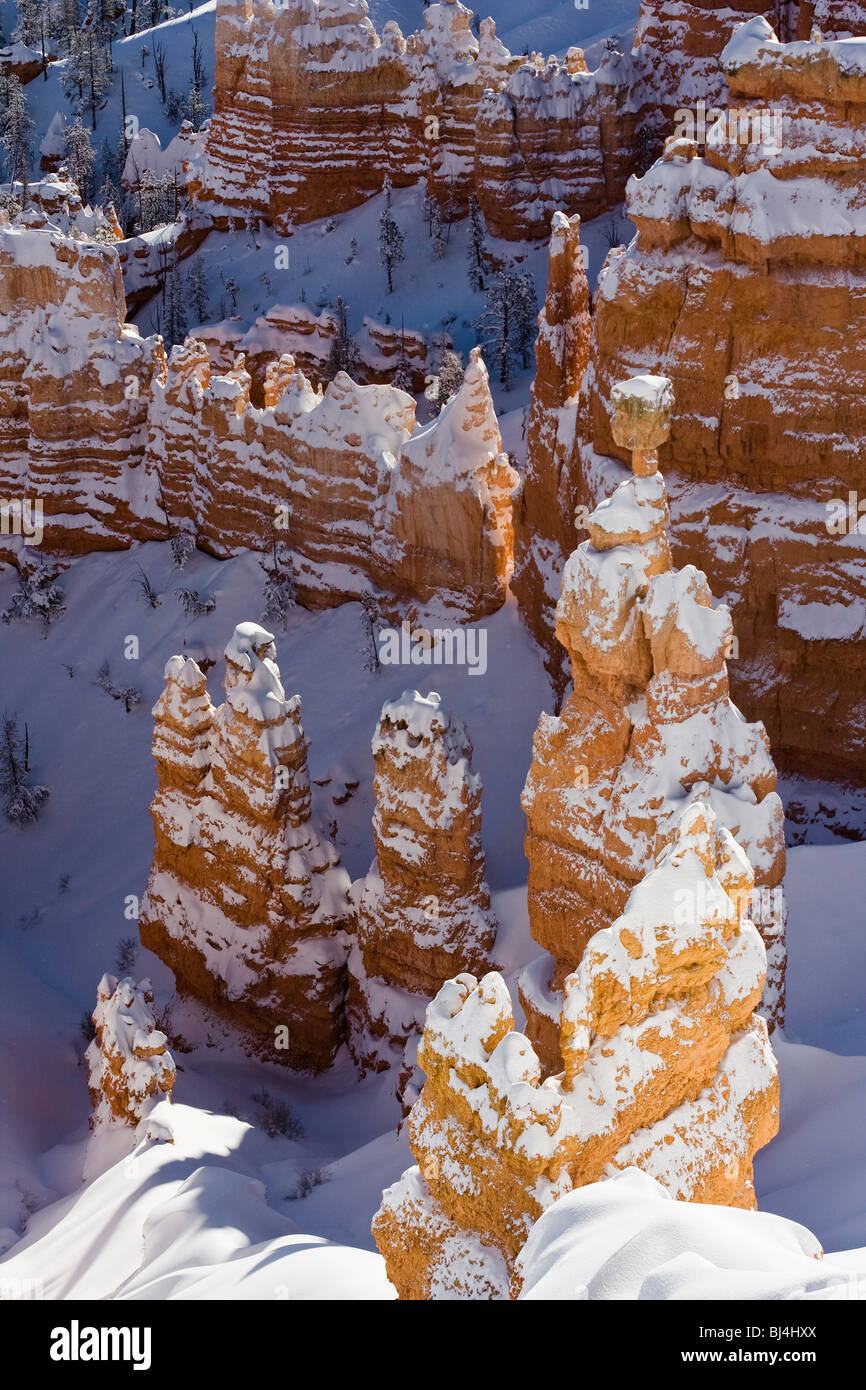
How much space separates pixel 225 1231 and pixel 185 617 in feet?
49.1

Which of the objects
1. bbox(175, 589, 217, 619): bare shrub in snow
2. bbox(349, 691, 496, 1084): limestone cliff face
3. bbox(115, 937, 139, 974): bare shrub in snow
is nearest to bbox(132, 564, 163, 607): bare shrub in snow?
bbox(175, 589, 217, 619): bare shrub in snow

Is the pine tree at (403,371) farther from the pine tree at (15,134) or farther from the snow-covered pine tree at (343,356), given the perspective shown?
the pine tree at (15,134)

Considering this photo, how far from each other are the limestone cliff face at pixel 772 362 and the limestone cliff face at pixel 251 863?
5538mm

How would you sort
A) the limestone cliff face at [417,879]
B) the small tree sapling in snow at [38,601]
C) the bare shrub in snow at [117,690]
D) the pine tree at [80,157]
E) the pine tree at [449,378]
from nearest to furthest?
the limestone cliff face at [417,879] < the bare shrub in snow at [117,690] < the small tree sapling in snow at [38,601] < the pine tree at [449,378] < the pine tree at [80,157]

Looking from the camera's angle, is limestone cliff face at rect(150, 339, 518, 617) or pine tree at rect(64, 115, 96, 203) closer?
limestone cliff face at rect(150, 339, 518, 617)

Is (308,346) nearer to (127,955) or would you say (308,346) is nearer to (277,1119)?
(127,955)

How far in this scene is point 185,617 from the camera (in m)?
27.3

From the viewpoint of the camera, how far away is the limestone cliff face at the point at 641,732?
13.1 m

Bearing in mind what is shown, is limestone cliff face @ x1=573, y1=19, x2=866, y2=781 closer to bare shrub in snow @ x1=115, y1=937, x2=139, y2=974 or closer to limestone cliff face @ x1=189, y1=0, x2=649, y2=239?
bare shrub in snow @ x1=115, y1=937, x2=139, y2=974

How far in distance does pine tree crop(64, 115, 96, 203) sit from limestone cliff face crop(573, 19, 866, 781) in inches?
1395

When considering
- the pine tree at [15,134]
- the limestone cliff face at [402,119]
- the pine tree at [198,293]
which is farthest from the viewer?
the pine tree at [15,134]

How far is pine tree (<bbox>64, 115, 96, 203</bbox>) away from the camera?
50594 mm

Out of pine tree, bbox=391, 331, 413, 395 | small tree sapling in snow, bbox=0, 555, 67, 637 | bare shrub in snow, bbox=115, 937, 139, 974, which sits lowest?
bare shrub in snow, bbox=115, 937, 139, 974

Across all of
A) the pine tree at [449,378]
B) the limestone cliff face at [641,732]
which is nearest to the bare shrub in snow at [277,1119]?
the limestone cliff face at [641,732]
